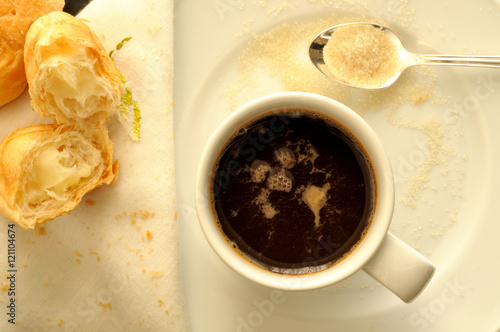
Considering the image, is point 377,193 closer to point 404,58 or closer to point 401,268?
point 401,268

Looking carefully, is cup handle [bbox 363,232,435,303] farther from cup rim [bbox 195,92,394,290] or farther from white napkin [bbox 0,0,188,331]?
white napkin [bbox 0,0,188,331]

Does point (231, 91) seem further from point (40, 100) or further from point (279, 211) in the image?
point (40, 100)

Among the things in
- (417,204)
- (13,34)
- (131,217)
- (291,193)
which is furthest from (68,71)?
(417,204)

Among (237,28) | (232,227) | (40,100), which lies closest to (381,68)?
(237,28)

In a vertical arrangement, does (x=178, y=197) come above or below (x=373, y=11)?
below

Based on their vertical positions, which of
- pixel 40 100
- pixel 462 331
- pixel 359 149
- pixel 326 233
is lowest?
pixel 462 331

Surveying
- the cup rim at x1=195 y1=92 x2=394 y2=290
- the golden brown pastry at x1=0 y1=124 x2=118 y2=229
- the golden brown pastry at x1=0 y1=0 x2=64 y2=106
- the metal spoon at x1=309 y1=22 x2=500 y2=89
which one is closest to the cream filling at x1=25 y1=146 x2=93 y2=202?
the golden brown pastry at x1=0 y1=124 x2=118 y2=229
